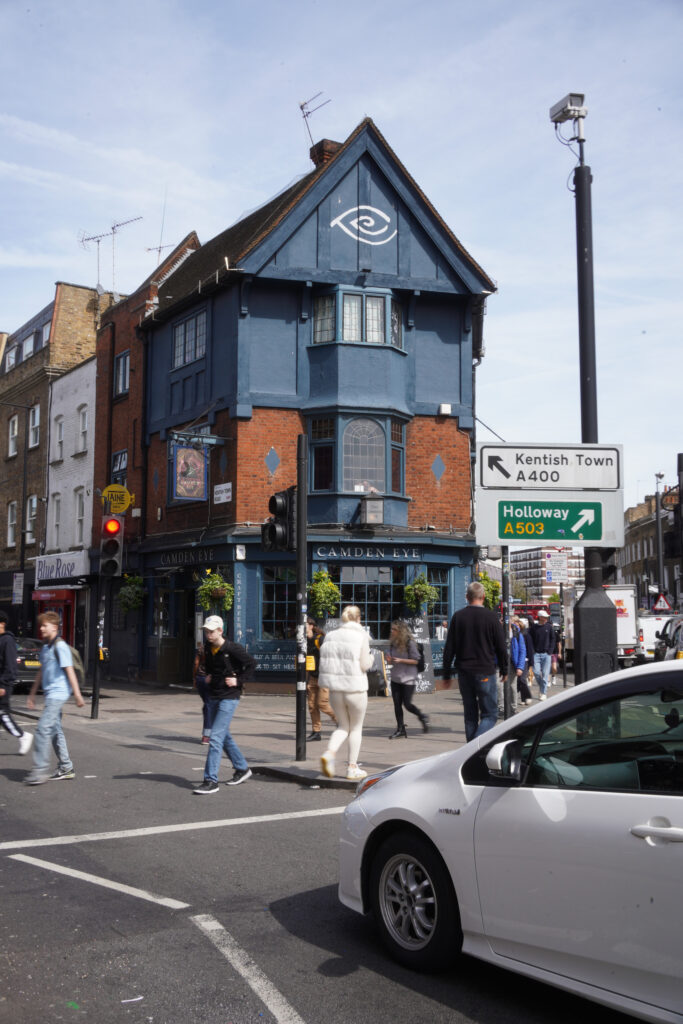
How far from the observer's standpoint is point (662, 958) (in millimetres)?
3361

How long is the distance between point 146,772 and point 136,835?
3471 mm

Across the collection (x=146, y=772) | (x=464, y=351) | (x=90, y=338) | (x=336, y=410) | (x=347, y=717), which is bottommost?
(x=146, y=772)

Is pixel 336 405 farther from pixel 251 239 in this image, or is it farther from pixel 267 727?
pixel 267 727

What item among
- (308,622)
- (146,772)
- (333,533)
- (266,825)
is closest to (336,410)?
(333,533)

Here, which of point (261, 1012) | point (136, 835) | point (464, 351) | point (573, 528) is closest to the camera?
point (261, 1012)

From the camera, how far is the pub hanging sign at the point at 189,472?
72.9 ft

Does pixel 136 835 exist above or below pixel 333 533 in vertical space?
below

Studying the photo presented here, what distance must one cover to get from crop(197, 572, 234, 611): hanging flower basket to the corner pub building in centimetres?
22

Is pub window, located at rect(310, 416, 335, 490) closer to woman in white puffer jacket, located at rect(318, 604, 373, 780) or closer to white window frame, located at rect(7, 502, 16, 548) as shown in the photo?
woman in white puffer jacket, located at rect(318, 604, 373, 780)

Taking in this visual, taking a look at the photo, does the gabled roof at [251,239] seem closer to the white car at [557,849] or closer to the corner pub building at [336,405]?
the corner pub building at [336,405]

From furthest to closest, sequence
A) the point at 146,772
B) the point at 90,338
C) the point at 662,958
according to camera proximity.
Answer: the point at 90,338 → the point at 146,772 → the point at 662,958

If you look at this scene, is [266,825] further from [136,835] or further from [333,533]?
[333,533]

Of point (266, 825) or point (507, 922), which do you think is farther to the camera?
point (266, 825)

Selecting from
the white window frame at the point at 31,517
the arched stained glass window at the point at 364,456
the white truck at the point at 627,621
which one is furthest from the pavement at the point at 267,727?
the white window frame at the point at 31,517
